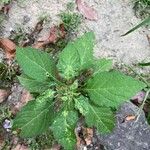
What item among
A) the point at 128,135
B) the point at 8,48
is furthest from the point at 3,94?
the point at 128,135

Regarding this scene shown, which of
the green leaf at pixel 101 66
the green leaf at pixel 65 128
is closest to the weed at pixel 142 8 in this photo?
the green leaf at pixel 101 66

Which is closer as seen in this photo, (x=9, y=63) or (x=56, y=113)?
(x=56, y=113)

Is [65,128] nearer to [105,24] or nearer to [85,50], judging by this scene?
[85,50]

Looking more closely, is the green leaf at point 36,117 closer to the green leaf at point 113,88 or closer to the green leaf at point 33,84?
the green leaf at point 33,84

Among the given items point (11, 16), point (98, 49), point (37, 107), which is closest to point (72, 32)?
point (98, 49)

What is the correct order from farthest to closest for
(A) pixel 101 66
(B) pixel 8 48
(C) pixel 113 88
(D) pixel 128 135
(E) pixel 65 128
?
(B) pixel 8 48
(D) pixel 128 135
(A) pixel 101 66
(E) pixel 65 128
(C) pixel 113 88

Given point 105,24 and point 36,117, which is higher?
point 105,24

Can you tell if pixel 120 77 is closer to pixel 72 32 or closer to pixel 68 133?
pixel 68 133
